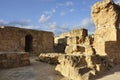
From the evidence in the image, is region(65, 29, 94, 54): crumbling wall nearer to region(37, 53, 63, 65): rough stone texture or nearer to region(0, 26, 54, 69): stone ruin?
region(37, 53, 63, 65): rough stone texture

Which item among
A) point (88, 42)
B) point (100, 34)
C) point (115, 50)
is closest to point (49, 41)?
point (88, 42)

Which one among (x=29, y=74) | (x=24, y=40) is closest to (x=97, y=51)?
(x=29, y=74)

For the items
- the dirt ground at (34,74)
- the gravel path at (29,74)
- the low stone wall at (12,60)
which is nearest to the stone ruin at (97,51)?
the dirt ground at (34,74)

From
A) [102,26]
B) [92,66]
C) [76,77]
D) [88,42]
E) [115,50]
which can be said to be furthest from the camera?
[88,42]

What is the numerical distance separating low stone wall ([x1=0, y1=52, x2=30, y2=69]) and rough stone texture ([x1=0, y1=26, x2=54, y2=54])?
5980 mm

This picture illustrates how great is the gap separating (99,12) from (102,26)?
3.37 ft

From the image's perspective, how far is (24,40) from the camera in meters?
17.2

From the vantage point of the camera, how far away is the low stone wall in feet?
31.5

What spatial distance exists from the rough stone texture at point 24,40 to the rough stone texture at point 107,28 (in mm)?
6617

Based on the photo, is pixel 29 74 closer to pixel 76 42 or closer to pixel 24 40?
pixel 76 42

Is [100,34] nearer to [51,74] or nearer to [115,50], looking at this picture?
[115,50]

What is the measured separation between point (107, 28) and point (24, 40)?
805 cm

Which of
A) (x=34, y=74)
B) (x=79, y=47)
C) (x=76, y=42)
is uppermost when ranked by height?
(x=76, y=42)

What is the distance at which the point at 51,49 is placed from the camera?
747 inches
